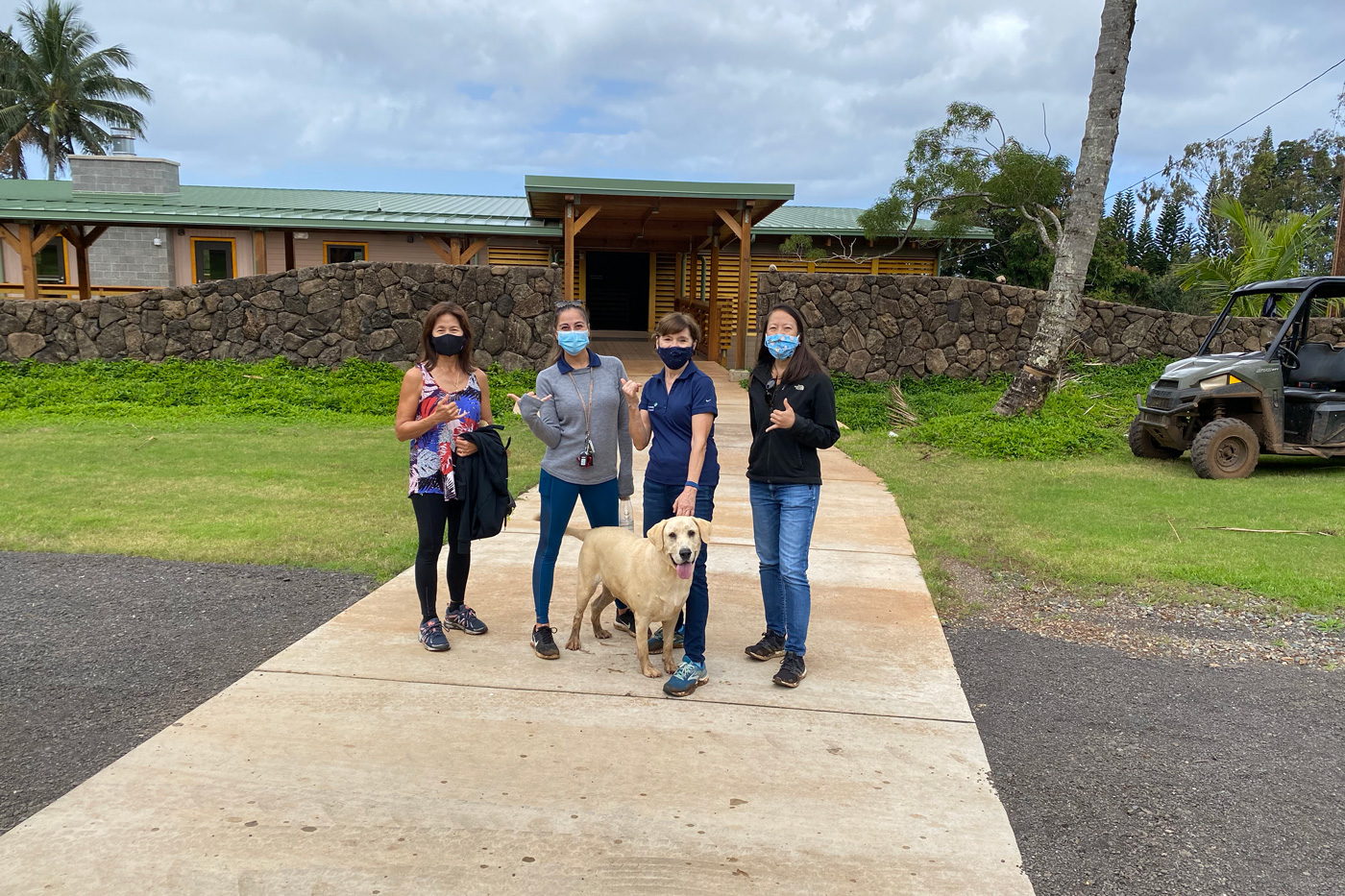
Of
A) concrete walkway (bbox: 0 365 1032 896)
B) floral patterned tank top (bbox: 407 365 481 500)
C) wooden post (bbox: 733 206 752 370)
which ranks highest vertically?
wooden post (bbox: 733 206 752 370)

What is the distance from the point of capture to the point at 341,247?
22812 millimetres

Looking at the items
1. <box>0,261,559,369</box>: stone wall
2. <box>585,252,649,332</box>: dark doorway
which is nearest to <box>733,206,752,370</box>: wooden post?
<box>0,261,559,369</box>: stone wall

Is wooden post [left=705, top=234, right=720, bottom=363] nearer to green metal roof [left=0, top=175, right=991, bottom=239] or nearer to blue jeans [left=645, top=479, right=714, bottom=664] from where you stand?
green metal roof [left=0, top=175, right=991, bottom=239]

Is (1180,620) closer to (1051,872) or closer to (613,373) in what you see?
(1051,872)

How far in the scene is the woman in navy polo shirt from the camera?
432cm

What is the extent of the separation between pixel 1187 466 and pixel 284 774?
10.2 m

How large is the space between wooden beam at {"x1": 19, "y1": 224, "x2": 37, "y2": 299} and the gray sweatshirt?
19392 mm

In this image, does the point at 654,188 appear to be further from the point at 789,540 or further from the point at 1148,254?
the point at 1148,254

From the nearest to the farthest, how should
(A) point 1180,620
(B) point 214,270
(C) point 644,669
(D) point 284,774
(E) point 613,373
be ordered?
(D) point 284,774
(C) point 644,669
(E) point 613,373
(A) point 1180,620
(B) point 214,270

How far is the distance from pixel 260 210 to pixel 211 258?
7.14 feet

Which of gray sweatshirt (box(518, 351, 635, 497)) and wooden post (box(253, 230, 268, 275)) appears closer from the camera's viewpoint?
gray sweatshirt (box(518, 351, 635, 497))

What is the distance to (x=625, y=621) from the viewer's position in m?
5.16

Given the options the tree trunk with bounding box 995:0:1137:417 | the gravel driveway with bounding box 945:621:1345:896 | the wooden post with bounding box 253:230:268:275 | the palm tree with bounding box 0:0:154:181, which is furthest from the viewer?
the palm tree with bounding box 0:0:154:181

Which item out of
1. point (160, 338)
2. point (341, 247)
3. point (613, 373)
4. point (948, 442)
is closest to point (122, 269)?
point (341, 247)
